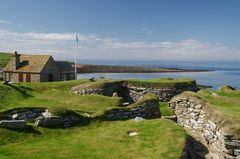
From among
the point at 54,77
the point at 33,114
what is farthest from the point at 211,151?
the point at 54,77

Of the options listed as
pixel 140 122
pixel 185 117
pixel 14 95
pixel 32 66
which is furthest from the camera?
pixel 32 66

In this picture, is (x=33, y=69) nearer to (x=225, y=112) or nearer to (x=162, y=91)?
(x=162, y=91)

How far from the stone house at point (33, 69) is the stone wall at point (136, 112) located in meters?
33.9

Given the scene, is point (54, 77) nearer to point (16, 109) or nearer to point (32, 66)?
point (32, 66)

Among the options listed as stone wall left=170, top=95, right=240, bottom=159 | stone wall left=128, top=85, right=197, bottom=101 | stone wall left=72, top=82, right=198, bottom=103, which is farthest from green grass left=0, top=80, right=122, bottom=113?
stone wall left=128, top=85, right=197, bottom=101

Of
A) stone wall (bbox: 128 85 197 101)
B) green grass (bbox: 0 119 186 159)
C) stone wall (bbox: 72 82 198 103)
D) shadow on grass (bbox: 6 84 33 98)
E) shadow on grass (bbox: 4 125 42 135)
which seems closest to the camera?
green grass (bbox: 0 119 186 159)

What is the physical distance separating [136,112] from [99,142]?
20.9 feet

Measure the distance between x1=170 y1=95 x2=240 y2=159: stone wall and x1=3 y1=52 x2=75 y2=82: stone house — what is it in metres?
33.1

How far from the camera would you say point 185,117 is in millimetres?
23719

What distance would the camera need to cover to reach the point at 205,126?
20422 mm

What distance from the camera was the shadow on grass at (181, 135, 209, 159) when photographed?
16291 mm

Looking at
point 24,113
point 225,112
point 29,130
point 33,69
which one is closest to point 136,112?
point 225,112

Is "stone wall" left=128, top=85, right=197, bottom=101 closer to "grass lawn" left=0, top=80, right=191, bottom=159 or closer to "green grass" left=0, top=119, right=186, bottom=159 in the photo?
"grass lawn" left=0, top=80, right=191, bottom=159

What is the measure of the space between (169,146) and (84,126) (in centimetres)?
549
